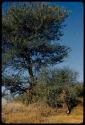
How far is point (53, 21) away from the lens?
1016 centimetres

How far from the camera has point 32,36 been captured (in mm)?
9938

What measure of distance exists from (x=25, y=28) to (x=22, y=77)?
1537mm

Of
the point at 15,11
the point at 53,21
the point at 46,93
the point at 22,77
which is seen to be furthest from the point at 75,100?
the point at 15,11

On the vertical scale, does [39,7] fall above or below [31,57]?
above

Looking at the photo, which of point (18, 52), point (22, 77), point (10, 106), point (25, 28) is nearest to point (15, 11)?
point (25, 28)

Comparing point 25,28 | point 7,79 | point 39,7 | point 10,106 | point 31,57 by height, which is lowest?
Answer: point 10,106

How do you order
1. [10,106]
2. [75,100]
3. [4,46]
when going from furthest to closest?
1. [75,100]
2. [4,46]
3. [10,106]

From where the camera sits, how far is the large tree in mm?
9531

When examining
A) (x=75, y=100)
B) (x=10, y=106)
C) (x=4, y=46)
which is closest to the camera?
(x=10, y=106)

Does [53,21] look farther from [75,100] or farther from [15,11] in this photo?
[75,100]

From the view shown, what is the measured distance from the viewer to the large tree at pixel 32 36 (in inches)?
375

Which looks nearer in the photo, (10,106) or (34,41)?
(10,106)

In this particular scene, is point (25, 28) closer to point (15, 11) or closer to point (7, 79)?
point (15, 11)

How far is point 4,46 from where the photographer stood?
370 inches
